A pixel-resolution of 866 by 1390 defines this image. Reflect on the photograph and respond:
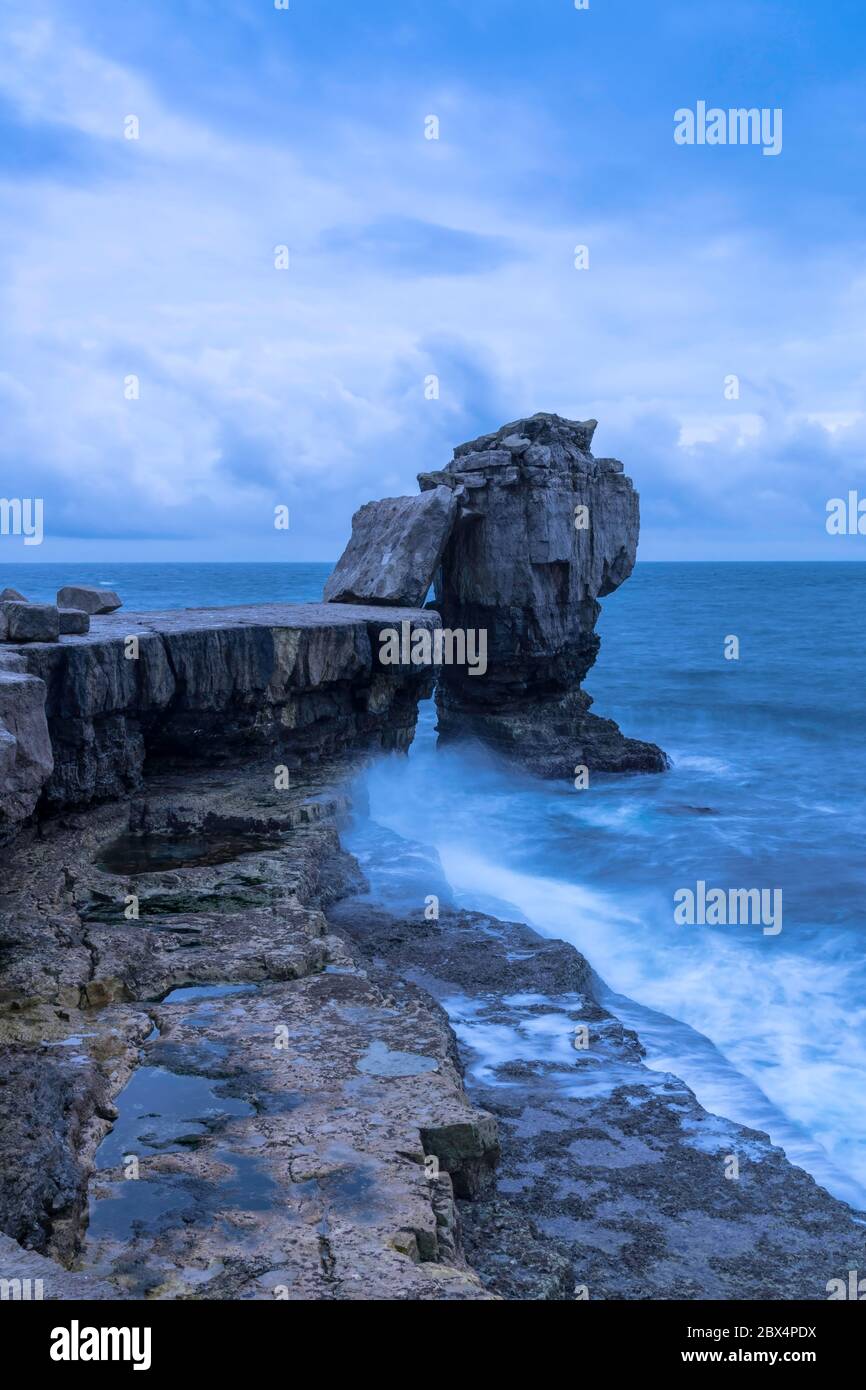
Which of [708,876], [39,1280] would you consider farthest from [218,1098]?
[708,876]

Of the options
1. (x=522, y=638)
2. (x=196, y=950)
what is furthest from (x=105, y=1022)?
(x=522, y=638)

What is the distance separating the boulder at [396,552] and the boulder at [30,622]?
25.8ft

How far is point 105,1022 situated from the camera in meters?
6.36

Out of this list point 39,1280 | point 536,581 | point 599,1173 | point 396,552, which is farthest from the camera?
point 536,581

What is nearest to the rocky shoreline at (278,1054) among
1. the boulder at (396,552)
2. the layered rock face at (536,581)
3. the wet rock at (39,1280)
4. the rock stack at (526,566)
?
the wet rock at (39,1280)

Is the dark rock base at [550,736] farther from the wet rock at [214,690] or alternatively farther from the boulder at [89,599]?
the boulder at [89,599]

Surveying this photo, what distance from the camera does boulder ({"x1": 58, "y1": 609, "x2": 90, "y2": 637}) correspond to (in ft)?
35.2

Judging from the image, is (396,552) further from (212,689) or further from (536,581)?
(212,689)

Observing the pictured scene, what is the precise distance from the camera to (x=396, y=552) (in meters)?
18.3

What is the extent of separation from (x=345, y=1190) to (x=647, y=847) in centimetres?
1319

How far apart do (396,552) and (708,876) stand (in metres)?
7.17

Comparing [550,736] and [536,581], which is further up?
[536,581]
